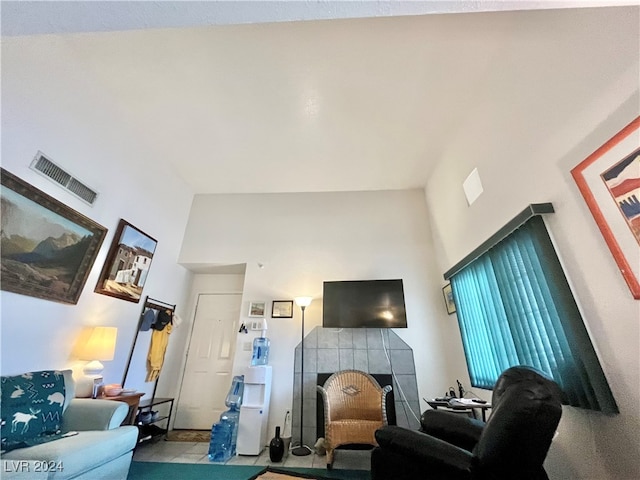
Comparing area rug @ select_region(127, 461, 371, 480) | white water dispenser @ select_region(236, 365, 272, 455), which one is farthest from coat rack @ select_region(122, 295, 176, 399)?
white water dispenser @ select_region(236, 365, 272, 455)

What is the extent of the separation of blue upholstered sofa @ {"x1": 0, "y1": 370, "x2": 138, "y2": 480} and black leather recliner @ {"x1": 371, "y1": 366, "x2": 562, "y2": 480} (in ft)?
6.13

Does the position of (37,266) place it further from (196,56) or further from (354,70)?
(354,70)

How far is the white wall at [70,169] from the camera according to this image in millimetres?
2090

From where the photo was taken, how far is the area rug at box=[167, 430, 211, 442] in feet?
10.8

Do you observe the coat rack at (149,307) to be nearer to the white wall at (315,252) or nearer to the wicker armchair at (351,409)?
the white wall at (315,252)

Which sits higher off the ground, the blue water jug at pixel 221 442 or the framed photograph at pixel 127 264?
the framed photograph at pixel 127 264

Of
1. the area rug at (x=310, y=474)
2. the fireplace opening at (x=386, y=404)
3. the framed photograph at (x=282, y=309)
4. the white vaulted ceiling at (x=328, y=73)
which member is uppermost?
the white vaulted ceiling at (x=328, y=73)

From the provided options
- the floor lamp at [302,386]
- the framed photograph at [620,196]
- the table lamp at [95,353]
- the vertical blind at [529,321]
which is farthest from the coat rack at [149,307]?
the framed photograph at [620,196]

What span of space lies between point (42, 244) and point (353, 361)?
11.6 feet

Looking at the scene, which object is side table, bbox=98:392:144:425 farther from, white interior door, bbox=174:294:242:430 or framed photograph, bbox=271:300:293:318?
framed photograph, bbox=271:300:293:318

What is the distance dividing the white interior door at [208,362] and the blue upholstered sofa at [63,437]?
179cm

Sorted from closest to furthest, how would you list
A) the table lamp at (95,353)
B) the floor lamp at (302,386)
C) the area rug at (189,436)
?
the table lamp at (95,353) → the floor lamp at (302,386) → the area rug at (189,436)

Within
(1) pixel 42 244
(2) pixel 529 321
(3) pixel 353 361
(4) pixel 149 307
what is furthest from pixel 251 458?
(2) pixel 529 321

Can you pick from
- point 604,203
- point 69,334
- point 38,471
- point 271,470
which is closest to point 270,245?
point 69,334
